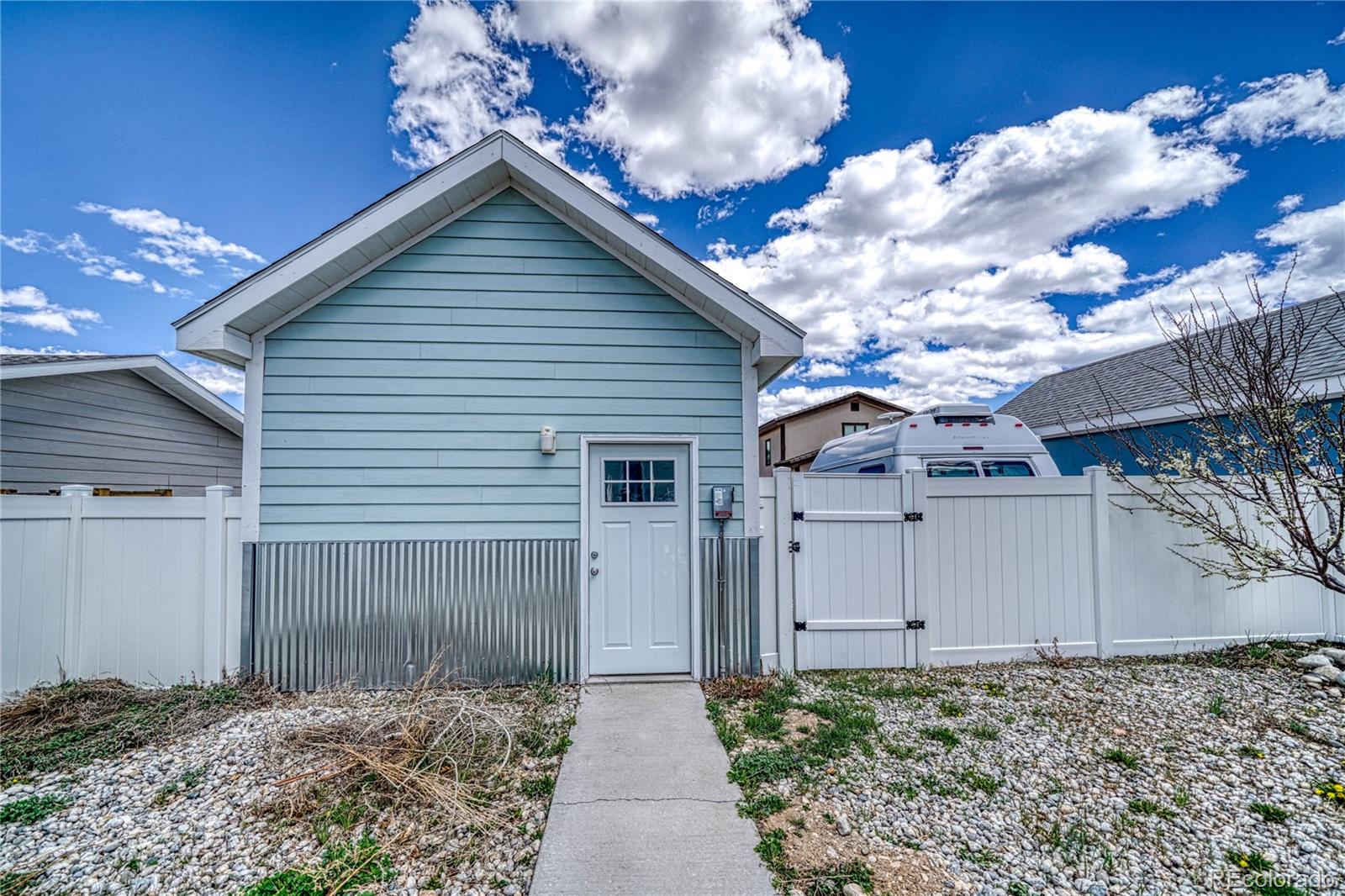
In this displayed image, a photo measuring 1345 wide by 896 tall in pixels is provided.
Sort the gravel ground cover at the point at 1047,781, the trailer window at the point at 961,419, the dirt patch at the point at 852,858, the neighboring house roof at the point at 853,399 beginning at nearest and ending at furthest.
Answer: the dirt patch at the point at 852,858
the gravel ground cover at the point at 1047,781
the trailer window at the point at 961,419
the neighboring house roof at the point at 853,399

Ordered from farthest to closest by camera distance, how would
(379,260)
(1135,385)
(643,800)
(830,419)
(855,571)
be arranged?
(830,419)
(1135,385)
(855,571)
(379,260)
(643,800)

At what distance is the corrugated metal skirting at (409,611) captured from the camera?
443 centimetres

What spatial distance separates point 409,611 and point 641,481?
222 cm

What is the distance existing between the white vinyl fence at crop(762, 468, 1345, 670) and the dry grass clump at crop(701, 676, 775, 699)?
282 millimetres

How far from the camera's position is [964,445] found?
21.4 ft

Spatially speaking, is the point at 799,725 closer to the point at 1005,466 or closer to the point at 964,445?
the point at 964,445

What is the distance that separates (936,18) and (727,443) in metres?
5.58

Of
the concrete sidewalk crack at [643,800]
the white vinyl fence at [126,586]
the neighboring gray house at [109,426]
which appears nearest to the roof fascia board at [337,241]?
the white vinyl fence at [126,586]

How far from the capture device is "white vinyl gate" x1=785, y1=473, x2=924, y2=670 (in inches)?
193

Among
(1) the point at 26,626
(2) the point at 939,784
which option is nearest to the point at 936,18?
(2) the point at 939,784

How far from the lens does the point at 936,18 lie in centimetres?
609

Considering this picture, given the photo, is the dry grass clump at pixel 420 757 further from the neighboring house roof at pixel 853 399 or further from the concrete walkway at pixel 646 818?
the neighboring house roof at pixel 853 399

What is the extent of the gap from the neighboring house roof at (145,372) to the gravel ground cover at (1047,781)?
8465 mm

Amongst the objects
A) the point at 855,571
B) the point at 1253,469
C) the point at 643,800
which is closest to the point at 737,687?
the point at 855,571
